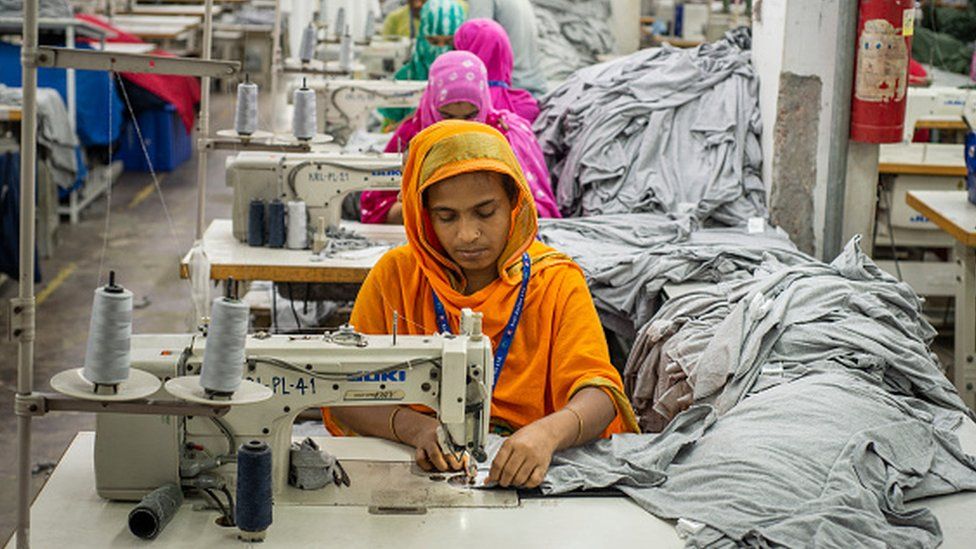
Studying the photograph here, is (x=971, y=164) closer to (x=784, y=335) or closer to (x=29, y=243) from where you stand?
(x=784, y=335)

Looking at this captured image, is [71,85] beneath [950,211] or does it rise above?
above

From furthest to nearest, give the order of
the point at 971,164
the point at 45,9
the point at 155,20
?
the point at 155,20
the point at 45,9
the point at 971,164

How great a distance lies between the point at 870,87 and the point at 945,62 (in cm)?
582

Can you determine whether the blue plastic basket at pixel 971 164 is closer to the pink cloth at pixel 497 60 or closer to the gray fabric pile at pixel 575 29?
the pink cloth at pixel 497 60

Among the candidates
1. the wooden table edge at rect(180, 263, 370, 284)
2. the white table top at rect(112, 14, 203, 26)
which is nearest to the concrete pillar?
the wooden table edge at rect(180, 263, 370, 284)

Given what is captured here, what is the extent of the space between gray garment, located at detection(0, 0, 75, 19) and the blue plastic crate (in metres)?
1.35

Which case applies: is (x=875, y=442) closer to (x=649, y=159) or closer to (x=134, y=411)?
(x=134, y=411)

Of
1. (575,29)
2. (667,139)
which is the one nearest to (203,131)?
(667,139)

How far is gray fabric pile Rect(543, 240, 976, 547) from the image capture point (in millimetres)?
2150

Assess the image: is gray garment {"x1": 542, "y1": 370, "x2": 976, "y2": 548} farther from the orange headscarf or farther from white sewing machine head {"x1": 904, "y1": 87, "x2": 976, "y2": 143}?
white sewing machine head {"x1": 904, "y1": 87, "x2": 976, "y2": 143}

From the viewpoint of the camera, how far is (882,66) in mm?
4586

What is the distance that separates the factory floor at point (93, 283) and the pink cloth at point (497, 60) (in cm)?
166

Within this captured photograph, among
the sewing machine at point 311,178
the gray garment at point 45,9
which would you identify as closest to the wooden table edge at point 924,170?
the sewing machine at point 311,178

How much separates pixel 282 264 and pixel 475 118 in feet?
3.56
